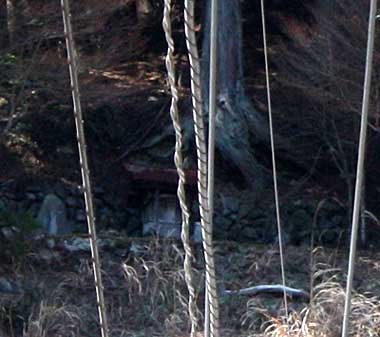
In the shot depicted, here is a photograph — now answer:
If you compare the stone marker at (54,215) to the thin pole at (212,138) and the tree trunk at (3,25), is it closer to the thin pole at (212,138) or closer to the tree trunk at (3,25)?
the tree trunk at (3,25)

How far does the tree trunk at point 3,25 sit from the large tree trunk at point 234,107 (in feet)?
11.1

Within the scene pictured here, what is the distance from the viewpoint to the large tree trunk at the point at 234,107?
13.7 metres

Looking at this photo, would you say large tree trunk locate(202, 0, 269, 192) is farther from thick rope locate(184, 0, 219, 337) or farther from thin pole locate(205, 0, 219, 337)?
thick rope locate(184, 0, 219, 337)

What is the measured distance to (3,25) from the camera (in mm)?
10516

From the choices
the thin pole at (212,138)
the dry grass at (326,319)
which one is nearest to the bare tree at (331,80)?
the dry grass at (326,319)

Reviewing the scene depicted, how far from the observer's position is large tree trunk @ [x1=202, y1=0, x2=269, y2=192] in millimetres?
13742

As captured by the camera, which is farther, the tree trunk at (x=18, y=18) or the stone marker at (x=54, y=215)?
the stone marker at (x=54, y=215)

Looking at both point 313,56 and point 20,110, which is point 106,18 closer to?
point 20,110

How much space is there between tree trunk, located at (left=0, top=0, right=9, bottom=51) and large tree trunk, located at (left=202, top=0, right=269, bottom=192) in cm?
340

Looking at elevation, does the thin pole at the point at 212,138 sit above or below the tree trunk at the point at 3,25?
below

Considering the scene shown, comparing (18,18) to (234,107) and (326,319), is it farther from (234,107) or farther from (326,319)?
(326,319)

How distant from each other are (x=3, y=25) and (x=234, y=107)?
13.3ft

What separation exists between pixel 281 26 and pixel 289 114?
3.52ft

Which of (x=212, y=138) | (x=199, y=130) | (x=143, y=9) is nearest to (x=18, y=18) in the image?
(x=143, y=9)
